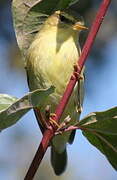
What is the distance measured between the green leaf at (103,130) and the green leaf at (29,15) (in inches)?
13.0

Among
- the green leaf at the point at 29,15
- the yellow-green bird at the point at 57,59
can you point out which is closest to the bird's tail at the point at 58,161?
the yellow-green bird at the point at 57,59

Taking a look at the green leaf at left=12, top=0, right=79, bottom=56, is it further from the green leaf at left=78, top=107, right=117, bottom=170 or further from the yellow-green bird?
the yellow-green bird

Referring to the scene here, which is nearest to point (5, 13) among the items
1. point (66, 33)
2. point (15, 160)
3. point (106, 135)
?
point (15, 160)

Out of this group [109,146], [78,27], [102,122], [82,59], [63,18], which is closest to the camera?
[82,59]

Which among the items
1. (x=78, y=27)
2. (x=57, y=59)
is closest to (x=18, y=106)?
(x=57, y=59)

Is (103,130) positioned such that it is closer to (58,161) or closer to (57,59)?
(57,59)

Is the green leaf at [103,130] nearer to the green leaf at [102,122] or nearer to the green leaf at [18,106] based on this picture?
the green leaf at [102,122]

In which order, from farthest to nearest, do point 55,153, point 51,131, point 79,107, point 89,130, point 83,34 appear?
1. point 83,34
2. point 55,153
3. point 79,107
4. point 89,130
5. point 51,131

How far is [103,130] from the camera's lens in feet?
5.34

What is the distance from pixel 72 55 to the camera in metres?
2.47

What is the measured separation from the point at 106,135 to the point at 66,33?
0.94 metres

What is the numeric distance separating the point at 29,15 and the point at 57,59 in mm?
671

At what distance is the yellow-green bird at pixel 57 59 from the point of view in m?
2.43

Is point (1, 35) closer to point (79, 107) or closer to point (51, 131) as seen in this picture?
point (79, 107)
